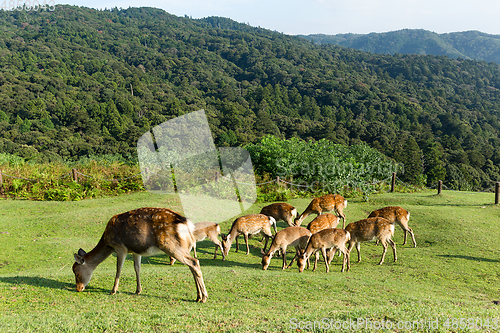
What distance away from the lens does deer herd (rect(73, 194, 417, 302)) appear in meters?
5.96

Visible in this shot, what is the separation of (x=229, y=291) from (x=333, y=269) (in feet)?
12.0

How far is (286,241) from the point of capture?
9.38m

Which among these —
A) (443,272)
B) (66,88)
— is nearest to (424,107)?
(66,88)

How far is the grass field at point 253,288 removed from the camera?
5184mm

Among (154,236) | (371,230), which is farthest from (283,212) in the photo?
(154,236)

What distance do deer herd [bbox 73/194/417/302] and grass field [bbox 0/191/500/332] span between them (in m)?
0.41

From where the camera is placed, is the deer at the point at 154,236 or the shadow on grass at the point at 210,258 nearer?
the deer at the point at 154,236

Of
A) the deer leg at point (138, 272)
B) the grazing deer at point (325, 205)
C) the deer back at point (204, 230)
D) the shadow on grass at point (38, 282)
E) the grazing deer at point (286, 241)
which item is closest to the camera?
the deer leg at point (138, 272)

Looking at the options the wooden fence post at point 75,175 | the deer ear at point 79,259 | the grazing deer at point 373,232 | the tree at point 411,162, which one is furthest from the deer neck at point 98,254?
the tree at point 411,162

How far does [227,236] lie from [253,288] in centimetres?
318

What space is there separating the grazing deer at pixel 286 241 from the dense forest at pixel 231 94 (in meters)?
16.0

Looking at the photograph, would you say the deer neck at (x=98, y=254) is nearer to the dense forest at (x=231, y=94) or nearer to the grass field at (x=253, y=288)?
the grass field at (x=253, y=288)

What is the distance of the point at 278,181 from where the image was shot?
18719 millimetres

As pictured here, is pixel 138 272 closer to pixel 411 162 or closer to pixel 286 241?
pixel 286 241
